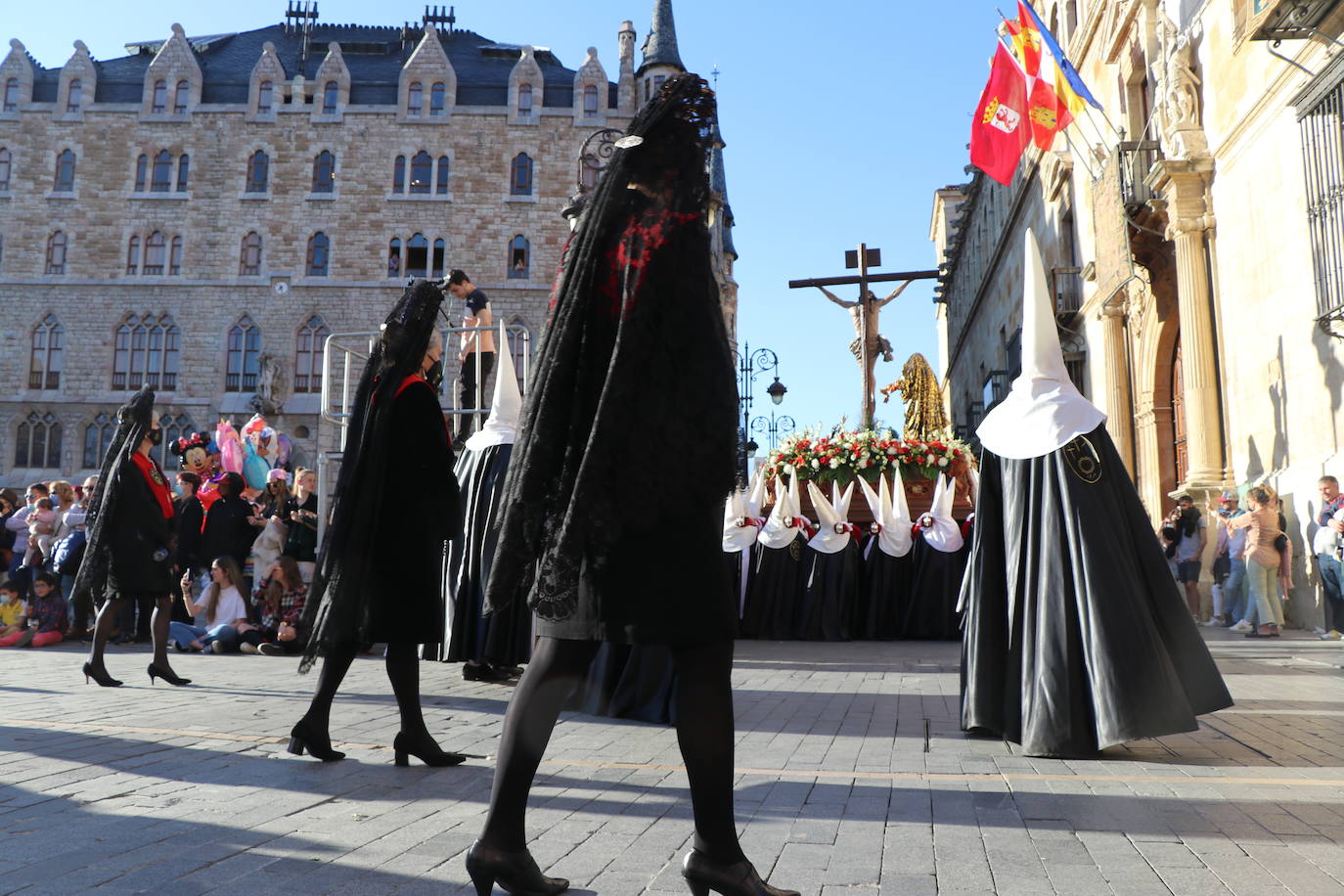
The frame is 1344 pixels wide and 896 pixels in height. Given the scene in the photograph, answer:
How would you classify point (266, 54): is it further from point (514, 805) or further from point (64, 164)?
point (514, 805)

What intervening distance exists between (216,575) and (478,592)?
18.3 ft

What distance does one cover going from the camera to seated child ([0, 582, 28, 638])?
1287 cm

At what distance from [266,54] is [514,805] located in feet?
167

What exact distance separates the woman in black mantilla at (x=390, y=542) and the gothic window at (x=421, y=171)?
43400mm

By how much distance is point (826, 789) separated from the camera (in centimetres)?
414

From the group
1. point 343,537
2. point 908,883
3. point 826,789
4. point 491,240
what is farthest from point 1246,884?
point 491,240

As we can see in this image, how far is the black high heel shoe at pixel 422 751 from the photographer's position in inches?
178

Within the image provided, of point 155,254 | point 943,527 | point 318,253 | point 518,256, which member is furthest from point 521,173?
point 943,527

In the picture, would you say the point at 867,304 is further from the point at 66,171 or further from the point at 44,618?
the point at 66,171

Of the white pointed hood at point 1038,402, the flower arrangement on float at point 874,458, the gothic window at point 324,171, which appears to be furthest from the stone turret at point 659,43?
the white pointed hood at point 1038,402

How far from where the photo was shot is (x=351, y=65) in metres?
50.0

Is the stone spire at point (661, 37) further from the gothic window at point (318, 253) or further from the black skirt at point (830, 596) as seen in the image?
the black skirt at point (830, 596)

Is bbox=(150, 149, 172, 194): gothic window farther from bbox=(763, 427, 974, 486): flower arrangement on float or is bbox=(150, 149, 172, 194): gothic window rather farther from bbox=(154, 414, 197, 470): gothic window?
bbox=(763, 427, 974, 486): flower arrangement on float

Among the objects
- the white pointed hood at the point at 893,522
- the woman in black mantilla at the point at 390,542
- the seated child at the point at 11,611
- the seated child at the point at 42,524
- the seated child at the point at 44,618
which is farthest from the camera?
the seated child at the point at 42,524
